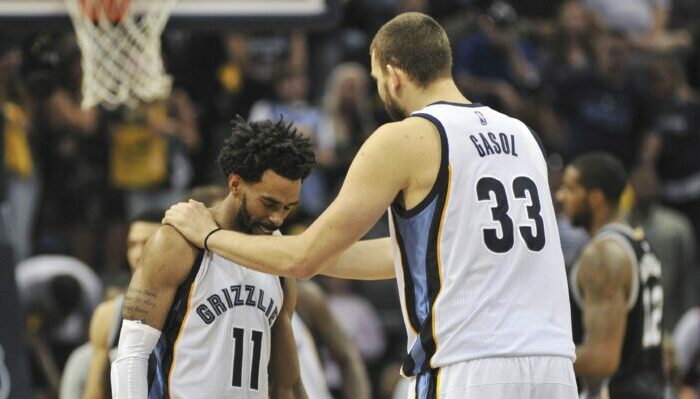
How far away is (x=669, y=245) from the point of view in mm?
11836

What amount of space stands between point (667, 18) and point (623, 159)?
2.42m

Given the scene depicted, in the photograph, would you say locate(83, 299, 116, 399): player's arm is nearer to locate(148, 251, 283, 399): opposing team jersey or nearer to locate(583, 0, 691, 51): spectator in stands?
locate(148, 251, 283, 399): opposing team jersey

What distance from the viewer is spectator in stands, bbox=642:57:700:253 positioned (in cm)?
1301

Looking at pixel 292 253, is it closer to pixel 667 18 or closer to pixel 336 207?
pixel 336 207

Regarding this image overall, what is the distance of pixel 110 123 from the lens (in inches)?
445

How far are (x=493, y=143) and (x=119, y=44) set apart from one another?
14.3ft

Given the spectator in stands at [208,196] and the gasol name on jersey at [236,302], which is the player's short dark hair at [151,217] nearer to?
the spectator in stands at [208,196]

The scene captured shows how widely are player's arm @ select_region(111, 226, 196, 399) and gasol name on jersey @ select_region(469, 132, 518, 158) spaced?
1249mm

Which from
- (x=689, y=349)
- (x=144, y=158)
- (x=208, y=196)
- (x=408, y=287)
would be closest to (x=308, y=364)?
(x=208, y=196)

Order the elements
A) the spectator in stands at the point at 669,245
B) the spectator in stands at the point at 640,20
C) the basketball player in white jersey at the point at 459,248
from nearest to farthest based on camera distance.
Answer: the basketball player in white jersey at the point at 459,248 < the spectator in stands at the point at 669,245 < the spectator in stands at the point at 640,20

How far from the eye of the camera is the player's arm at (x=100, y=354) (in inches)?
265

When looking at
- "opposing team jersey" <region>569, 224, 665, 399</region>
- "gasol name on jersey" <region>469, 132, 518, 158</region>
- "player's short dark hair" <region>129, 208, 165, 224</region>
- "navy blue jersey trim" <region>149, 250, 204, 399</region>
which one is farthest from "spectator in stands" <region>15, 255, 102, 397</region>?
"gasol name on jersey" <region>469, 132, 518, 158</region>

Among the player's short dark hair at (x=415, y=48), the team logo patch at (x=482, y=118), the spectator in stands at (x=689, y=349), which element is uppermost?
the player's short dark hair at (x=415, y=48)

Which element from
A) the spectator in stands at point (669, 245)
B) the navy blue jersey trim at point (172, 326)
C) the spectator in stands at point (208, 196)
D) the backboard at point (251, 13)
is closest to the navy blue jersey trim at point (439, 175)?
the navy blue jersey trim at point (172, 326)
